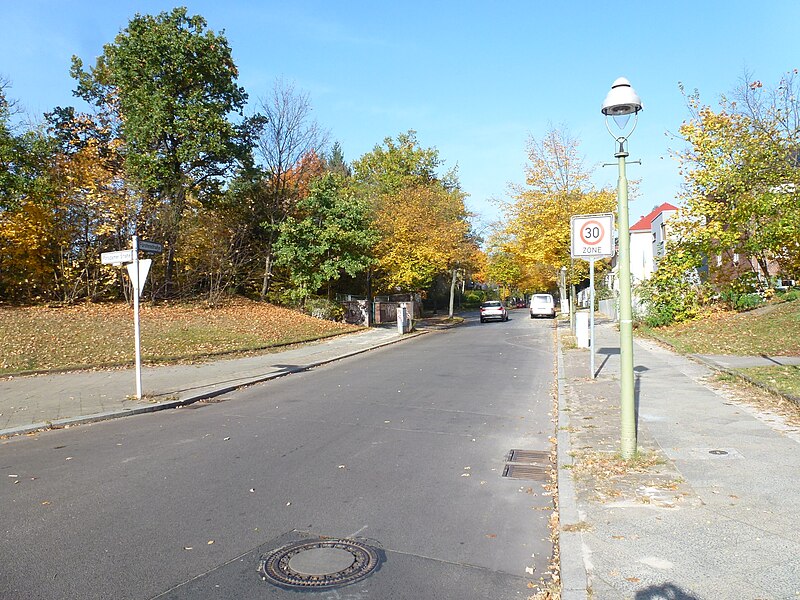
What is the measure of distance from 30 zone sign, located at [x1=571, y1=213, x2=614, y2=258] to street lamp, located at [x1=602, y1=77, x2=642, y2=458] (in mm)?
6381

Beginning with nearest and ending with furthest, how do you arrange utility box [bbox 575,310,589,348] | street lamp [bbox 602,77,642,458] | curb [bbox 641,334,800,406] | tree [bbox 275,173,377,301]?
street lamp [bbox 602,77,642,458]
curb [bbox 641,334,800,406]
utility box [bbox 575,310,589,348]
tree [bbox 275,173,377,301]

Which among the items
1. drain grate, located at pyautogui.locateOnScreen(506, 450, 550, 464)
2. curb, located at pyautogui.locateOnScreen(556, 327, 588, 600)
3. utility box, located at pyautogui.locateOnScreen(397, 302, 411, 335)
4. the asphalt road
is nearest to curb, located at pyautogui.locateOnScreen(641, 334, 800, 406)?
the asphalt road

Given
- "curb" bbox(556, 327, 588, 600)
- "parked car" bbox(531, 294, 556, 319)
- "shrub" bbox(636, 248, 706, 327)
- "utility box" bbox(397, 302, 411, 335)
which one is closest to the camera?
"curb" bbox(556, 327, 588, 600)

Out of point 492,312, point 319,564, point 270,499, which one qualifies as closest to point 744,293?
point 492,312

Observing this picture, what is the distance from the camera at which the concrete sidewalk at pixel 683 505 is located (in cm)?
381

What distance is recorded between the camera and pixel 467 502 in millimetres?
5605

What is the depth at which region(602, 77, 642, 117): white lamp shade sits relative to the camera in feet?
20.6

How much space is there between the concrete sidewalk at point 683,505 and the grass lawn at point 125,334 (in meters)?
12.2

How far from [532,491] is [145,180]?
2299 centimetres

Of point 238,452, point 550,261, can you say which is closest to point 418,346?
point 550,261

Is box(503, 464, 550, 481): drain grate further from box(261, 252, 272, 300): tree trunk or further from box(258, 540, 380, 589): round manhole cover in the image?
box(261, 252, 272, 300): tree trunk

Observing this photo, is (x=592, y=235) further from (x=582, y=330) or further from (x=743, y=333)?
(x=743, y=333)

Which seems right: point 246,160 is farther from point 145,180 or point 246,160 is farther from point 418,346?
point 418,346

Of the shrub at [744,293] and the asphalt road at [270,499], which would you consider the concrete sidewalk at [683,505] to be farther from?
the shrub at [744,293]
